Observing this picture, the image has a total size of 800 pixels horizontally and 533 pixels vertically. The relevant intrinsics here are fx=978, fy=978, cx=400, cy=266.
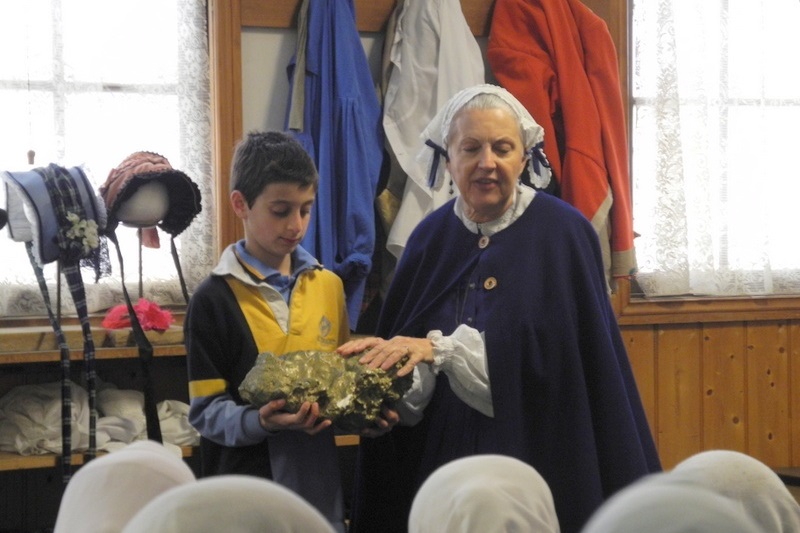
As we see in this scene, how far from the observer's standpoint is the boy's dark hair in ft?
6.23

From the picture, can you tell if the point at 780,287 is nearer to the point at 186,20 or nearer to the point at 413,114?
the point at 413,114

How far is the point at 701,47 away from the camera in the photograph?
373cm

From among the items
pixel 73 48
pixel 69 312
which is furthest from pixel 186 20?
pixel 69 312

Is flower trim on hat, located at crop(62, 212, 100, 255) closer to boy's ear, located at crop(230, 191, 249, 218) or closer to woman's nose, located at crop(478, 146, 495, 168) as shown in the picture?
boy's ear, located at crop(230, 191, 249, 218)

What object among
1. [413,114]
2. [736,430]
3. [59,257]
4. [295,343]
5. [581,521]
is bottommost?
[736,430]

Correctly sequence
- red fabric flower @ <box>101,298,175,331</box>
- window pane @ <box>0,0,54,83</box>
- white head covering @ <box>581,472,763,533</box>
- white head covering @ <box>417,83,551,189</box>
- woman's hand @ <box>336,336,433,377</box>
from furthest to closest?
window pane @ <box>0,0,54,83</box> → red fabric flower @ <box>101,298,175,331</box> → white head covering @ <box>417,83,551,189</box> → woman's hand @ <box>336,336,433,377</box> → white head covering @ <box>581,472,763,533</box>

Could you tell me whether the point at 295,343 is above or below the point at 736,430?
above

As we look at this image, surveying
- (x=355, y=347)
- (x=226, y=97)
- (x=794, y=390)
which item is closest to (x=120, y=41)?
(x=226, y=97)

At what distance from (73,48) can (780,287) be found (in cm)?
276

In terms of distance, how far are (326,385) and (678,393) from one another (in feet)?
7.74

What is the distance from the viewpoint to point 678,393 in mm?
3709

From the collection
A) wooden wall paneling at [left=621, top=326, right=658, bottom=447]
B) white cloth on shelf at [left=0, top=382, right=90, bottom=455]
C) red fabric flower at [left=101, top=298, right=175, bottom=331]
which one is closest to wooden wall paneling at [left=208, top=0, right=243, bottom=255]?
red fabric flower at [left=101, top=298, right=175, bottom=331]

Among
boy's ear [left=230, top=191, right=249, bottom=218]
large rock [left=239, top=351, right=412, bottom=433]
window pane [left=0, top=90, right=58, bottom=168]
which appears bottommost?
large rock [left=239, top=351, right=412, bottom=433]

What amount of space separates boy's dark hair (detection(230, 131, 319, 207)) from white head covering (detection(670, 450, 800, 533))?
1.27 m
